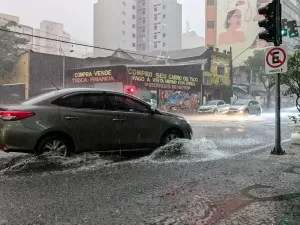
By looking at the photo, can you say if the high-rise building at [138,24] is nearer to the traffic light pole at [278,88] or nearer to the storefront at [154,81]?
the storefront at [154,81]

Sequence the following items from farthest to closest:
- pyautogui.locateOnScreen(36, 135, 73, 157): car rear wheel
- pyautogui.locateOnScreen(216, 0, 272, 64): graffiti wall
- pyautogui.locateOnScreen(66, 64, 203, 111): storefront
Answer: pyautogui.locateOnScreen(216, 0, 272, 64): graffiti wall
pyautogui.locateOnScreen(66, 64, 203, 111): storefront
pyautogui.locateOnScreen(36, 135, 73, 157): car rear wheel

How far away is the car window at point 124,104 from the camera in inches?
278

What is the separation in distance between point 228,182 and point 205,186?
0.44m

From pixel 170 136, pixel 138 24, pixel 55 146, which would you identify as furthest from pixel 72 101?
pixel 138 24

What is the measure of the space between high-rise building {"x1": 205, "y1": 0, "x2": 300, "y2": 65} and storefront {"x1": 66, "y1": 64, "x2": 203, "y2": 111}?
3075 cm

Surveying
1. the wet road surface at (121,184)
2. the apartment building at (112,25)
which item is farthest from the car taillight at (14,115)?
the apartment building at (112,25)

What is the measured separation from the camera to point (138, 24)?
10438 cm

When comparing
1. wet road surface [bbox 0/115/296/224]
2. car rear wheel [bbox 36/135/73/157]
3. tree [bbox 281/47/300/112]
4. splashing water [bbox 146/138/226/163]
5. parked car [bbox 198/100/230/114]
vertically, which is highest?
tree [bbox 281/47/300/112]

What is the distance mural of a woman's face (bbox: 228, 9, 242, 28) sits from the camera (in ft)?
230

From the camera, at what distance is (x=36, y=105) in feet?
20.4

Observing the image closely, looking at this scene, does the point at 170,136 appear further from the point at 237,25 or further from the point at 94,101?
the point at 237,25

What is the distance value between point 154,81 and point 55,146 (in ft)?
90.6

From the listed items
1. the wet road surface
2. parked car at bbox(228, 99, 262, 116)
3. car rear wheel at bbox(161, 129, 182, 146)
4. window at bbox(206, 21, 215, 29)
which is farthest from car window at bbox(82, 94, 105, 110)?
A: window at bbox(206, 21, 215, 29)

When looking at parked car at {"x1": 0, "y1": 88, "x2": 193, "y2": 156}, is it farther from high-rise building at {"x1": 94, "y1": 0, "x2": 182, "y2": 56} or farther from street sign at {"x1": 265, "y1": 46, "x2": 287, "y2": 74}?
high-rise building at {"x1": 94, "y1": 0, "x2": 182, "y2": 56}
